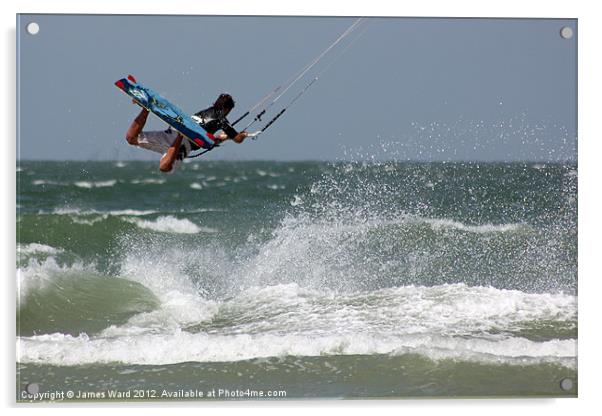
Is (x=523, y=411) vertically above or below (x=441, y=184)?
below

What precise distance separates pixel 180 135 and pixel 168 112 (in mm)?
→ 147

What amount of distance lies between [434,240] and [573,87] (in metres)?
1.39

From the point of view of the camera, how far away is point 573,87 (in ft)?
16.0

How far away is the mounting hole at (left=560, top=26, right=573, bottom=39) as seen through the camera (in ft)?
15.9

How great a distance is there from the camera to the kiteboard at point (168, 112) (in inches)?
184

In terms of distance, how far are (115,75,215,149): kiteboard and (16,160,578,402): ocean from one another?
40 centimetres

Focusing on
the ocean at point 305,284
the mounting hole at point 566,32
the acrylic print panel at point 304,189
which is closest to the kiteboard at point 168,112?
the acrylic print panel at point 304,189

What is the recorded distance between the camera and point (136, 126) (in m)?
4.73

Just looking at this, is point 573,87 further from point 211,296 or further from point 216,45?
point 211,296

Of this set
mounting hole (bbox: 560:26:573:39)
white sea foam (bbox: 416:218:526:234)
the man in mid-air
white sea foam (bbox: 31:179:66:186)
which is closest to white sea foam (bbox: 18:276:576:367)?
white sea foam (bbox: 416:218:526:234)

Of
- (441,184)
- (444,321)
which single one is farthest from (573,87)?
(444,321)

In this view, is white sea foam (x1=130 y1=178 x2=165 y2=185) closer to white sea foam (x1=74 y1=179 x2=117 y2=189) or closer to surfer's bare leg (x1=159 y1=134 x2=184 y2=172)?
white sea foam (x1=74 y1=179 x2=117 y2=189)
